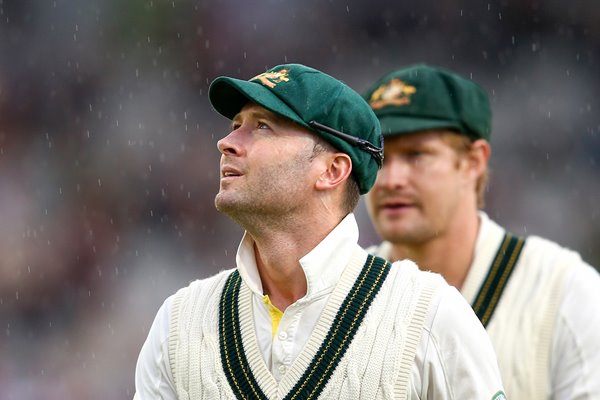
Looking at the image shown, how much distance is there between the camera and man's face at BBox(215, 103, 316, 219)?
308 cm

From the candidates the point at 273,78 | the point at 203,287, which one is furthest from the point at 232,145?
the point at 203,287

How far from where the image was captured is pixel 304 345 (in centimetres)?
Result: 302

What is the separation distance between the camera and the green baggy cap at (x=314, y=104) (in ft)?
10.2

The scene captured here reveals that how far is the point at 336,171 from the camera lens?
322 cm

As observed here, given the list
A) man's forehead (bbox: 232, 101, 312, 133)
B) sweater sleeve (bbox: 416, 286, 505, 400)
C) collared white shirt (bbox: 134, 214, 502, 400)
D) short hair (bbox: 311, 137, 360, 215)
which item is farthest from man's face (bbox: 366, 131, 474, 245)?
sweater sleeve (bbox: 416, 286, 505, 400)

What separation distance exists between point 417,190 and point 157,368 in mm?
1769

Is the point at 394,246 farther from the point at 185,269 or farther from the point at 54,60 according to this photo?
the point at 54,60

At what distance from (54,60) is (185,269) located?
2064mm

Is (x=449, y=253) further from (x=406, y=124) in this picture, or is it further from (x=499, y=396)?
(x=499, y=396)

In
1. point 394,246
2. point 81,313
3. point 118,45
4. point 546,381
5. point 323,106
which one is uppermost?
point 118,45

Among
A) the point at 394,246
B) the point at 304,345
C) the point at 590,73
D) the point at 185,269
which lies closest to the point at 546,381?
the point at 394,246

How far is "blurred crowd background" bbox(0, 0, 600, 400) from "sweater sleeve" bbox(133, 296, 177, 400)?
14.7 feet

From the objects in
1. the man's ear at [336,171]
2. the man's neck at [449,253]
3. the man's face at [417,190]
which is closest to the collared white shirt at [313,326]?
the man's ear at [336,171]

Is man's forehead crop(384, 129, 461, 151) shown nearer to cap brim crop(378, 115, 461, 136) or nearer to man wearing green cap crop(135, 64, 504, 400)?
cap brim crop(378, 115, 461, 136)
